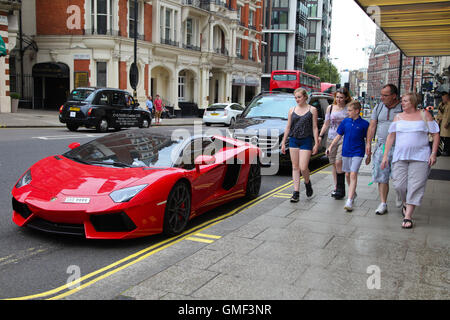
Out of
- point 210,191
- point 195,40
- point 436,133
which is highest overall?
point 195,40

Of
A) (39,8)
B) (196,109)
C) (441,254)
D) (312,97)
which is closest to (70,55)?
(39,8)

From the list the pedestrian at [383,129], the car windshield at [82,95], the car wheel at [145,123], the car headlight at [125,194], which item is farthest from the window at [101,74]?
the car headlight at [125,194]

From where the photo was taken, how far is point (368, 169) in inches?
456

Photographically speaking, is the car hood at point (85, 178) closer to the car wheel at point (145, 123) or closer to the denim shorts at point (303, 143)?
the denim shorts at point (303, 143)

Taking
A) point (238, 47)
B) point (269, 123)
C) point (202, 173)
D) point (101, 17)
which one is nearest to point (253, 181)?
point (202, 173)

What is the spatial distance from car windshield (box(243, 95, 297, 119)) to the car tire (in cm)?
898

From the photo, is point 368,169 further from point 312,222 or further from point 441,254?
point 441,254

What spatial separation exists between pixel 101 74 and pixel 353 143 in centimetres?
2631

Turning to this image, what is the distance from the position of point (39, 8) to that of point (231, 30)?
19836 mm

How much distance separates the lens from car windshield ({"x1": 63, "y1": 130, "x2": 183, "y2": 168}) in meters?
5.57

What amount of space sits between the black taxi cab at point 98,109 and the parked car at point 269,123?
8971 millimetres

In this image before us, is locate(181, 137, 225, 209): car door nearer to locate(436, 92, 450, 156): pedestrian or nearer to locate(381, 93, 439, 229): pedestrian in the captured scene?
locate(381, 93, 439, 229): pedestrian

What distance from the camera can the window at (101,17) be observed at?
98.5 ft

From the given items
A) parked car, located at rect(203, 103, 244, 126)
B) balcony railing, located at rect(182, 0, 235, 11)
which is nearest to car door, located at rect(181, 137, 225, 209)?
parked car, located at rect(203, 103, 244, 126)
